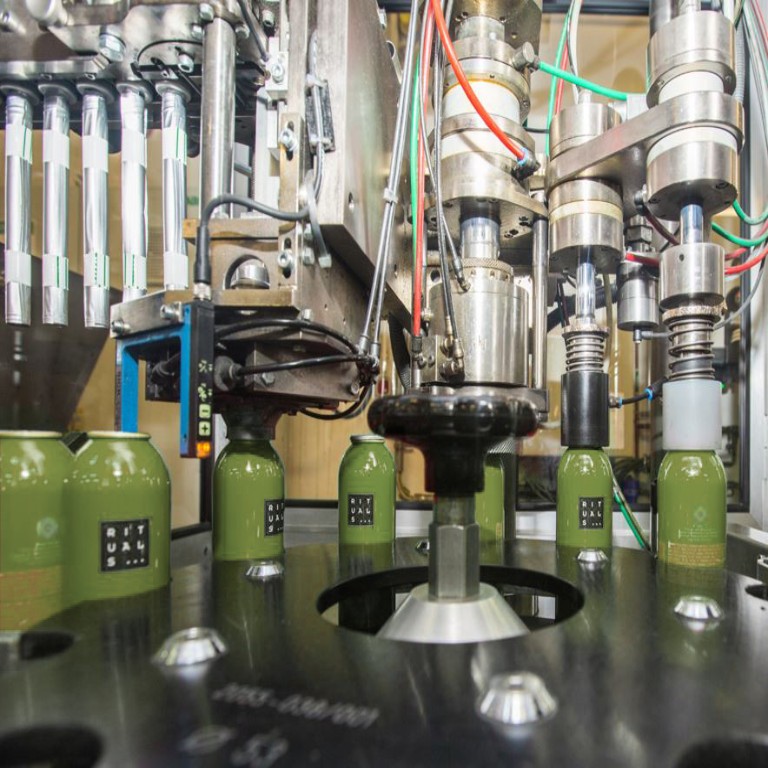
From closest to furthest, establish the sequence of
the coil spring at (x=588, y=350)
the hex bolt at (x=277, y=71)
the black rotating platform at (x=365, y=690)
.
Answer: the black rotating platform at (x=365, y=690) < the hex bolt at (x=277, y=71) < the coil spring at (x=588, y=350)

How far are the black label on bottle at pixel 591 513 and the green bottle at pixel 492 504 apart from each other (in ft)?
0.48

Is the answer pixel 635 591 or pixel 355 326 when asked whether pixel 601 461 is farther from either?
pixel 355 326

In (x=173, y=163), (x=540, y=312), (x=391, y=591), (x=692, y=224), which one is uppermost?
(x=173, y=163)

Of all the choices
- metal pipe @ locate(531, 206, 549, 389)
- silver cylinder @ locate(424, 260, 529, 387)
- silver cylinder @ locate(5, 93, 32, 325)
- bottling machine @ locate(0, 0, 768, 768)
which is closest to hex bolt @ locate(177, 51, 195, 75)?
bottling machine @ locate(0, 0, 768, 768)

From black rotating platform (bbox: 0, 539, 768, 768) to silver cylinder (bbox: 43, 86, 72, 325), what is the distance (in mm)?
571

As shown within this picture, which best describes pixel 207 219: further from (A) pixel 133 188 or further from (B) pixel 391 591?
(B) pixel 391 591


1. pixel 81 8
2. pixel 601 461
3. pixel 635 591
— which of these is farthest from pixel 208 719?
pixel 81 8

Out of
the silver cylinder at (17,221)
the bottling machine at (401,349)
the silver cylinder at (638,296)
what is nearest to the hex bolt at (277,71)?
the bottling machine at (401,349)

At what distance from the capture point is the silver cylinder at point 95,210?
0.94 metres

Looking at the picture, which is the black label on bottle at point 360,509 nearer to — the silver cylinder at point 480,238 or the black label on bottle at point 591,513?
the black label on bottle at point 591,513

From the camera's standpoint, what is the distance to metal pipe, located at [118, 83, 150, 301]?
0.93 m

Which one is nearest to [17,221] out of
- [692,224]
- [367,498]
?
[367,498]

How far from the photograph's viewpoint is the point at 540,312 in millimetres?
980

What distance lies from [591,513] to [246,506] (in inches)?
22.2
